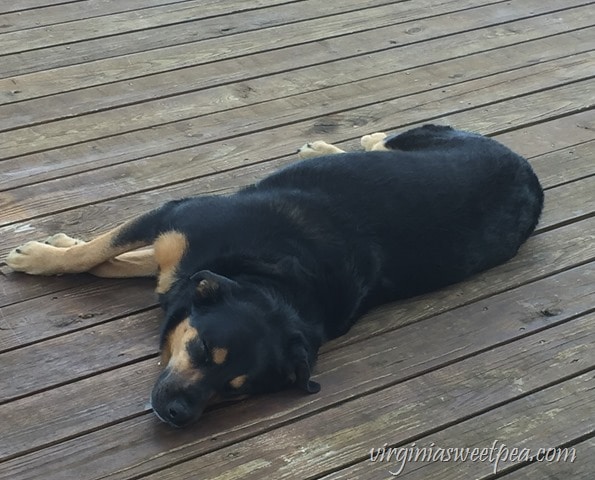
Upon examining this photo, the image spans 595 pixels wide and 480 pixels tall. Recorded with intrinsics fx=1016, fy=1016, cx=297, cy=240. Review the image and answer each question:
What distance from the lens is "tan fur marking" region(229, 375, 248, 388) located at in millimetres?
2945

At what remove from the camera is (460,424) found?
3162 millimetres

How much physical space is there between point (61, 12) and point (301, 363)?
318cm

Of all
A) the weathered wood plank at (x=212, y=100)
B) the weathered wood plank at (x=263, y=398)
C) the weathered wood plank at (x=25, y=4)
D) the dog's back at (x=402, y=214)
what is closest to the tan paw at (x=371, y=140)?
the weathered wood plank at (x=212, y=100)

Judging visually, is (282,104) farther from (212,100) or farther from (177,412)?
(177,412)

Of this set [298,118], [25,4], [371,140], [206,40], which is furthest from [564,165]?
[25,4]

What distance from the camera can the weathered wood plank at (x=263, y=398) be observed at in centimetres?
292

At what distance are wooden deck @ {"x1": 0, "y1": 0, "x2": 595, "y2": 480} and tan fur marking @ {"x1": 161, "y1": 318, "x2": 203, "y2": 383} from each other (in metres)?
0.12

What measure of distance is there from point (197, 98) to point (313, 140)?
65 centimetres

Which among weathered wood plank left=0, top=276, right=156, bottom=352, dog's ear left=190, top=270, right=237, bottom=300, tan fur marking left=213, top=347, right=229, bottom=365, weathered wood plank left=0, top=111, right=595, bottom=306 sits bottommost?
weathered wood plank left=0, top=276, right=156, bottom=352

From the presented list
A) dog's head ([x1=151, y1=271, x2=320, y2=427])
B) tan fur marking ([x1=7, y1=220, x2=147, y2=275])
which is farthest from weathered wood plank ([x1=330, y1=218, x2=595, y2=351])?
tan fur marking ([x1=7, y1=220, x2=147, y2=275])

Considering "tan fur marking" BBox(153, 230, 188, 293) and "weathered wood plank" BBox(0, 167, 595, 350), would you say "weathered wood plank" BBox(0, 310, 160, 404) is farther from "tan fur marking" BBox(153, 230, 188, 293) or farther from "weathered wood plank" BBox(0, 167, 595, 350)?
"tan fur marking" BBox(153, 230, 188, 293)

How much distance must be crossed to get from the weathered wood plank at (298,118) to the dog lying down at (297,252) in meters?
0.43

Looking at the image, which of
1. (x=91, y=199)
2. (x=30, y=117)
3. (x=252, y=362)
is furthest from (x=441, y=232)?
(x=30, y=117)

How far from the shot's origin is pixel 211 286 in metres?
3.02
